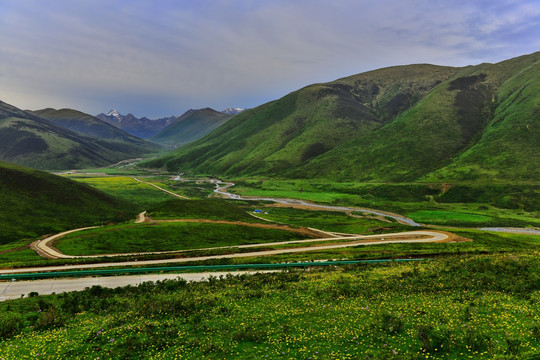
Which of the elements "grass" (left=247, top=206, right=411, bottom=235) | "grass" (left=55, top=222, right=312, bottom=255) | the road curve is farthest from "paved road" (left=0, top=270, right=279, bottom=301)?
"grass" (left=247, top=206, right=411, bottom=235)

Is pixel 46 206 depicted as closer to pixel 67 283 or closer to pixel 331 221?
pixel 67 283

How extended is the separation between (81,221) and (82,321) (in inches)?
4781

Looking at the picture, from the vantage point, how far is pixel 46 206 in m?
127

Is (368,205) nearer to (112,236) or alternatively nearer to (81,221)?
(112,236)

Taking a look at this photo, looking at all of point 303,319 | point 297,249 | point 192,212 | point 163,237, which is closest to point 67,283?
point 303,319

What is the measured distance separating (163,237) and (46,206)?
80585 millimetres

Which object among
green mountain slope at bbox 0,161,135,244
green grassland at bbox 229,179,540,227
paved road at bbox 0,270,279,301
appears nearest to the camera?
paved road at bbox 0,270,279,301

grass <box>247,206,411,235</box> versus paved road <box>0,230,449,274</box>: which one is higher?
paved road <box>0,230,449,274</box>

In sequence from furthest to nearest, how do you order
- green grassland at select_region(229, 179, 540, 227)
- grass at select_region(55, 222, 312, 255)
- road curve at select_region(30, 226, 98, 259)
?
1. green grassland at select_region(229, 179, 540, 227)
2. grass at select_region(55, 222, 312, 255)
3. road curve at select_region(30, 226, 98, 259)

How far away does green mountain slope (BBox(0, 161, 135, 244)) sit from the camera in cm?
10588

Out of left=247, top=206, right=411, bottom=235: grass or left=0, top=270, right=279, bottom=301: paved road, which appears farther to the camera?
left=247, top=206, right=411, bottom=235: grass

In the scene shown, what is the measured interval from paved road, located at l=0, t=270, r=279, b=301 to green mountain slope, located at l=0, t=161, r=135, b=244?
252 feet

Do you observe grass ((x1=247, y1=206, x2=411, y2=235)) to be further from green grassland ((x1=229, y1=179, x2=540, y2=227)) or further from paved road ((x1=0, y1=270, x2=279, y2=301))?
paved road ((x1=0, y1=270, x2=279, y2=301))

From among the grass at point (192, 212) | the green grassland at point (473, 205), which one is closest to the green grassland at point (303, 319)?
the grass at point (192, 212)
